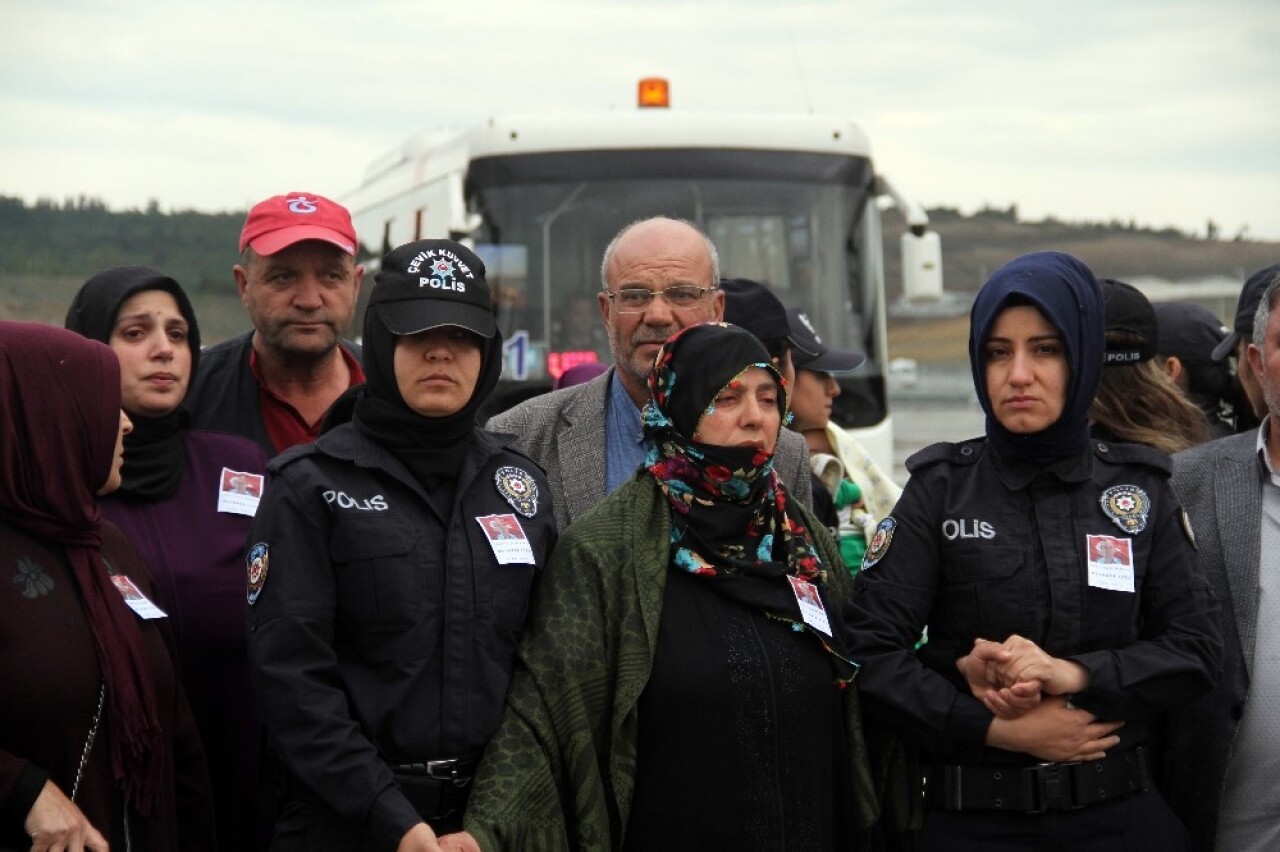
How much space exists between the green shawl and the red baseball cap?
1.72m

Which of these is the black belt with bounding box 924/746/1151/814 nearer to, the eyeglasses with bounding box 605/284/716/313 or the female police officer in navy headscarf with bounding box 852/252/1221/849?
the female police officer in navy headscarf with bounding box 852/252/1221/849

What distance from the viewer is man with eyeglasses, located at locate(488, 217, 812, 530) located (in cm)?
431

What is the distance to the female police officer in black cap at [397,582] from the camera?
3.16 m

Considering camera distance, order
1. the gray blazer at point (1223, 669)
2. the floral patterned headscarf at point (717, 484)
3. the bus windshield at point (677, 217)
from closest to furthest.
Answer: the floral patterned headscarf at point (717, 484) < the gray blazer at point (1223, 669) < the bus windshield at point (677, 217)

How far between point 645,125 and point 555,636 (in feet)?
23.9

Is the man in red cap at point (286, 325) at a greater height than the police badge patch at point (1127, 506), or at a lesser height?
greater

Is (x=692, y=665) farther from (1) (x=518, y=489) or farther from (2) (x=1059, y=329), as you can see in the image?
(2) (x=1059, y=329)

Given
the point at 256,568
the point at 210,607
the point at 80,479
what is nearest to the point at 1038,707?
the point at 256,568

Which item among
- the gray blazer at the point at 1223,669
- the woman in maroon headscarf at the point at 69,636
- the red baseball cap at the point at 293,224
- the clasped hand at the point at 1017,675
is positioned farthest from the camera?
the red baseball cap at the point at 293,224

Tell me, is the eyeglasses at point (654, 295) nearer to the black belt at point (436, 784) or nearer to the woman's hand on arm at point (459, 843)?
the black belt at point (436, 784)

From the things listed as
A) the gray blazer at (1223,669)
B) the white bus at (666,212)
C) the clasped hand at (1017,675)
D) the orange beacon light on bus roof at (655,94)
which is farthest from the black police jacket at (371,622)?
the orange beacon light on bus roof at (655,94)

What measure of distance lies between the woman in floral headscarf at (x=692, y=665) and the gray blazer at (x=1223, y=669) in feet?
2.87

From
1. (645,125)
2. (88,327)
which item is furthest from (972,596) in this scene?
(645,125)

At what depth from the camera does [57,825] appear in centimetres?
319
